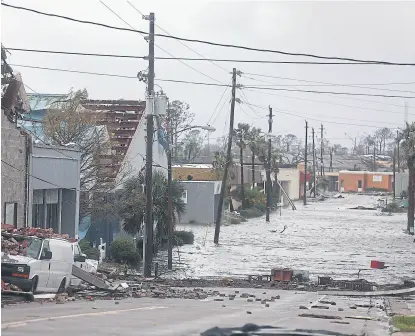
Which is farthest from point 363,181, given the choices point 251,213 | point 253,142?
point 251,213

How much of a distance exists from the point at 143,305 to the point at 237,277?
17195mm

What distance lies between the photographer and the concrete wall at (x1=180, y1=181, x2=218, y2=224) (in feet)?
242

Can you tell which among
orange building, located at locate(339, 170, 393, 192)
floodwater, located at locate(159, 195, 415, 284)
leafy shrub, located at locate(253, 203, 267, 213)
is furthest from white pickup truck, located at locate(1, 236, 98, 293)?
orange building, located at locate(339, 170, 393, 192)

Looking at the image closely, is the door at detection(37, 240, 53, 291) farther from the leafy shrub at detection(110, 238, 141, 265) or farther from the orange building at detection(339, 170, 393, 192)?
the orange building at detection(339, 170, 393, 192)

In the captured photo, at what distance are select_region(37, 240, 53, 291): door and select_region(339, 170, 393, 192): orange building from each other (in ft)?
454

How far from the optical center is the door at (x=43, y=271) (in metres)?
21.3

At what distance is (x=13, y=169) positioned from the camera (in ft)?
98.3

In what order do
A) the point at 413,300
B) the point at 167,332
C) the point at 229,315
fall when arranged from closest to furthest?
the point at 167,332, the point at 229,315, the point at 413,300

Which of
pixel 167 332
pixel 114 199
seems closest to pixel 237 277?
pixel 114 199

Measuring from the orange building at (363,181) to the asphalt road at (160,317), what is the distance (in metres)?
136

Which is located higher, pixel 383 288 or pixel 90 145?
pixel 90 145

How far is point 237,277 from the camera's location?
37.7 meters

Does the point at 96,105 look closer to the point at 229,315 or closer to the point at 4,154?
the point at 4,154

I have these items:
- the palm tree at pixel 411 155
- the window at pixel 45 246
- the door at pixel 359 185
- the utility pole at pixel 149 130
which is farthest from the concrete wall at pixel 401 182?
the window at pixel 45 246
